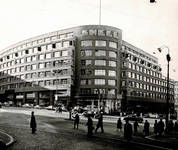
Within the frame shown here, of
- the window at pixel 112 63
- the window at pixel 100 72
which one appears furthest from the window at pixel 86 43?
the window at pixel 100 72

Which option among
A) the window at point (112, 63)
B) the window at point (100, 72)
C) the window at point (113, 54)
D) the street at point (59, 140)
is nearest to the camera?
the street at point (59, 140)

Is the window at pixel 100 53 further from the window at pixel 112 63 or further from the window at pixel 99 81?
the window at pixel 99 81

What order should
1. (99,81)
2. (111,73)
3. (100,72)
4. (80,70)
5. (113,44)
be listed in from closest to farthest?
(99,81) → (100,72) → (111,73) → (80,70) → (113,44)

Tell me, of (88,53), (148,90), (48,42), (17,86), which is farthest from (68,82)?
(148,90)

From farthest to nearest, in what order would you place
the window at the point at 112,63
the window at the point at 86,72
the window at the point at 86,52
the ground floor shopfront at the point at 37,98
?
1. the ground floor shopfront at the point at 37,98
2. the window at the point at 112,63
3. the window at the point at 86,52
4. the window at the point at 86,72

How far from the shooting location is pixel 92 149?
12.5m

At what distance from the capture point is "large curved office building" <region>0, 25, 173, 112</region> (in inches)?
2509

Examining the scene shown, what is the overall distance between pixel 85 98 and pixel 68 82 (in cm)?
576

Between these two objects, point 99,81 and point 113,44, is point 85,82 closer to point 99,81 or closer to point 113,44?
point 99,81

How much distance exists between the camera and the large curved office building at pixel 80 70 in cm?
6372

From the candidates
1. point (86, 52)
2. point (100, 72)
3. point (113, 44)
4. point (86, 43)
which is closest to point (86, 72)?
point (100, 72)

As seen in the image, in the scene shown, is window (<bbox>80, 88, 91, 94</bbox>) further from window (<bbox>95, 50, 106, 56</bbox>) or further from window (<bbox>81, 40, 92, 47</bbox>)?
window (<bbox>81, 40, 92, 47</bbox>)

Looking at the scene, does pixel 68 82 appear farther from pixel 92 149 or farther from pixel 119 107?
pixel 92 149

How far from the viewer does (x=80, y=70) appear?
65.7 meters
